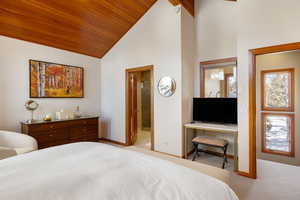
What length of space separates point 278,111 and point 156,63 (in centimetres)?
309

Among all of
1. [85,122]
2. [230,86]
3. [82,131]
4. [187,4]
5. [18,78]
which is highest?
[187,4]

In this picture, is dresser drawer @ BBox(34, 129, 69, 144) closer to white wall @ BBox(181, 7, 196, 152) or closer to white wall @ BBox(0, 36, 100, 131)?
white wall @ BBox(0, 36, 100, 131)

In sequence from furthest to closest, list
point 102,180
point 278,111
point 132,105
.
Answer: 1. point 132,105
2. point 278,111
3. point 102,180

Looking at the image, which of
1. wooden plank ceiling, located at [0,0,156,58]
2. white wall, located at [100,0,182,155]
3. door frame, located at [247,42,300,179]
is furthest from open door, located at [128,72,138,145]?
door frame, located at [247,42,300,179]

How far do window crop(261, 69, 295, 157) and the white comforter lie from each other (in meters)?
3.55

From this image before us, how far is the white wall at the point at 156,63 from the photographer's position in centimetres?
333

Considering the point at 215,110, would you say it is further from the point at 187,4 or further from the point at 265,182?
the point at 187,4

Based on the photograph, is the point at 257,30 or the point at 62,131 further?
the point at 62,131

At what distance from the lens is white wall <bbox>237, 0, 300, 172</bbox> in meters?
2.16

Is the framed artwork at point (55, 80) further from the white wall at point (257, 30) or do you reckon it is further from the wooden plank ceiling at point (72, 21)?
the white wall at point (257, 30)

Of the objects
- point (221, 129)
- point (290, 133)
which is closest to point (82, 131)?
point (221, 129)

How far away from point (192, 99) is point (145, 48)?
173 centimetres

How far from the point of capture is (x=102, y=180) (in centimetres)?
102

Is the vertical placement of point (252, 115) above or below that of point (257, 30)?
below
